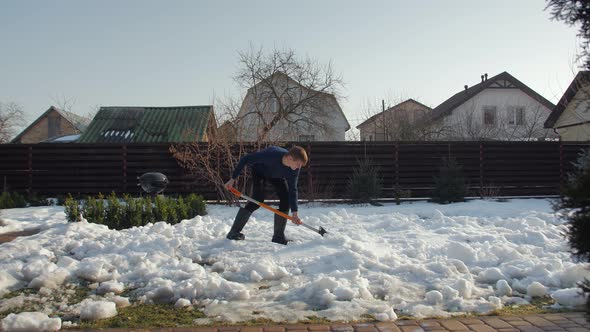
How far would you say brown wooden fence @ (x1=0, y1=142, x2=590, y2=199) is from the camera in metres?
12.5

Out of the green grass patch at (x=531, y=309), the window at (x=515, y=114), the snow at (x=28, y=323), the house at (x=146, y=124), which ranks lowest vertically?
the green grass patch at (x=531, y=309)

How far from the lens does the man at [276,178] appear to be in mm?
5828

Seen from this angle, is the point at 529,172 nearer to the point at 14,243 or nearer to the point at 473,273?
the point at 473,273

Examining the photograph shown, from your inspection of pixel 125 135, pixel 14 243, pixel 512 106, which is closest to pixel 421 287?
pixel 14 243

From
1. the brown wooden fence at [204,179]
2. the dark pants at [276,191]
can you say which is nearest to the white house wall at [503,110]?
the brown wooden fence at [204,179]

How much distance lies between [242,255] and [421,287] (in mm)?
2099

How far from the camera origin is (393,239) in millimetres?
6535

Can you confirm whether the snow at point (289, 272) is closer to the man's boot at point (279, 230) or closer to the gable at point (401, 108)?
the man's boot at point (279, 230)

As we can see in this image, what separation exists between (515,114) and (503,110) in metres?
0.98

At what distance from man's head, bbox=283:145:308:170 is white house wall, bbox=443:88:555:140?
2646 centimetres

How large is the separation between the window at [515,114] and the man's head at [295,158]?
3031cm

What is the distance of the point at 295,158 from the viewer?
5660 mm

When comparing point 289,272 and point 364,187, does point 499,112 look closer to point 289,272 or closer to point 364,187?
point 364,187

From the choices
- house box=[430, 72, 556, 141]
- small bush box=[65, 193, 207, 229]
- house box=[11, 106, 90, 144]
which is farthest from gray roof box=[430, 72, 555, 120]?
house box=[11, 106, 90, 144]
